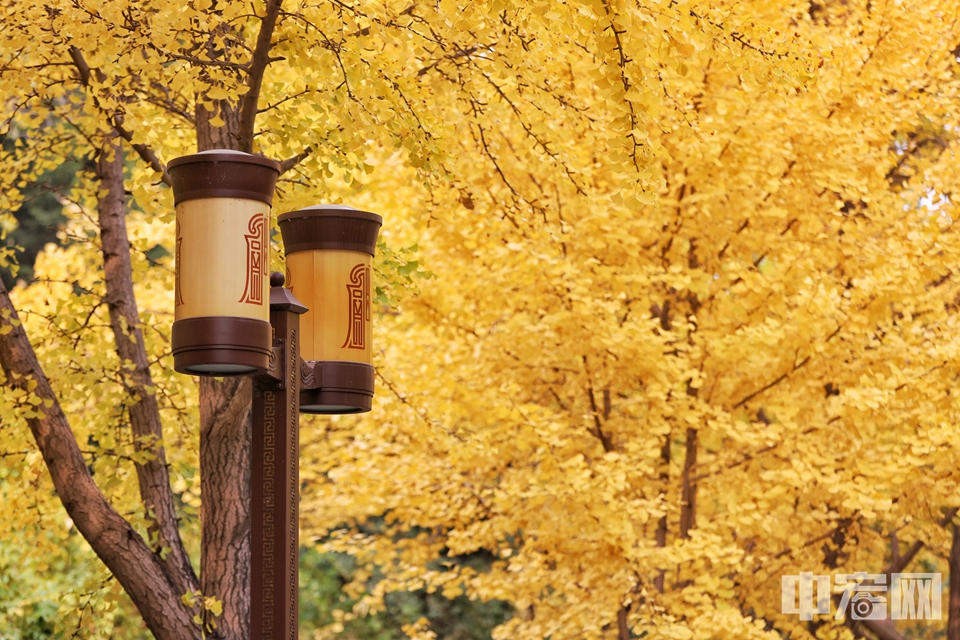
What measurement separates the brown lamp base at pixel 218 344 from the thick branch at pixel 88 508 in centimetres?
231

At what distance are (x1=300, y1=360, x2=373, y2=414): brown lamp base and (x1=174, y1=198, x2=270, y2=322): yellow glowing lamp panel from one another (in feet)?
1.47

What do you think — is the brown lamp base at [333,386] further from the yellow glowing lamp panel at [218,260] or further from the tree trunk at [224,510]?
the tree trunk at [224,510]

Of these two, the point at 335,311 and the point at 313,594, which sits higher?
the point at 335,311

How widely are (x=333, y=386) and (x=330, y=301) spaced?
240mm

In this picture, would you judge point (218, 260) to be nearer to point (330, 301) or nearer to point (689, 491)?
point (330, 301)

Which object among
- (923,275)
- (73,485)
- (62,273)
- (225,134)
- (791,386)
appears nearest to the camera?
(73,485)

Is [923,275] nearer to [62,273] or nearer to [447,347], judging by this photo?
[447,347]

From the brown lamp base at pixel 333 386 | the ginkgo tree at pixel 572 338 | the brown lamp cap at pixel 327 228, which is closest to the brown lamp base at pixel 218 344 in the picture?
the brown lamp base at pixel 333 386

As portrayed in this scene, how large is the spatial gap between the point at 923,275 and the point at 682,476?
6.57 feet

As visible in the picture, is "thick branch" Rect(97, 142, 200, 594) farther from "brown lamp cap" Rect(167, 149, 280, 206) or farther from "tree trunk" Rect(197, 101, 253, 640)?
"brown lamp cap" Rect(167, 149, 280, 206)

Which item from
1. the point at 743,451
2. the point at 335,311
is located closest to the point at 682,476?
the point at 743,451

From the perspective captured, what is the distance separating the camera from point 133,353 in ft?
18.6

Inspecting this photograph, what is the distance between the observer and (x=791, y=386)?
22.0 feet

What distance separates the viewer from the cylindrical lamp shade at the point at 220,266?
2.34m
